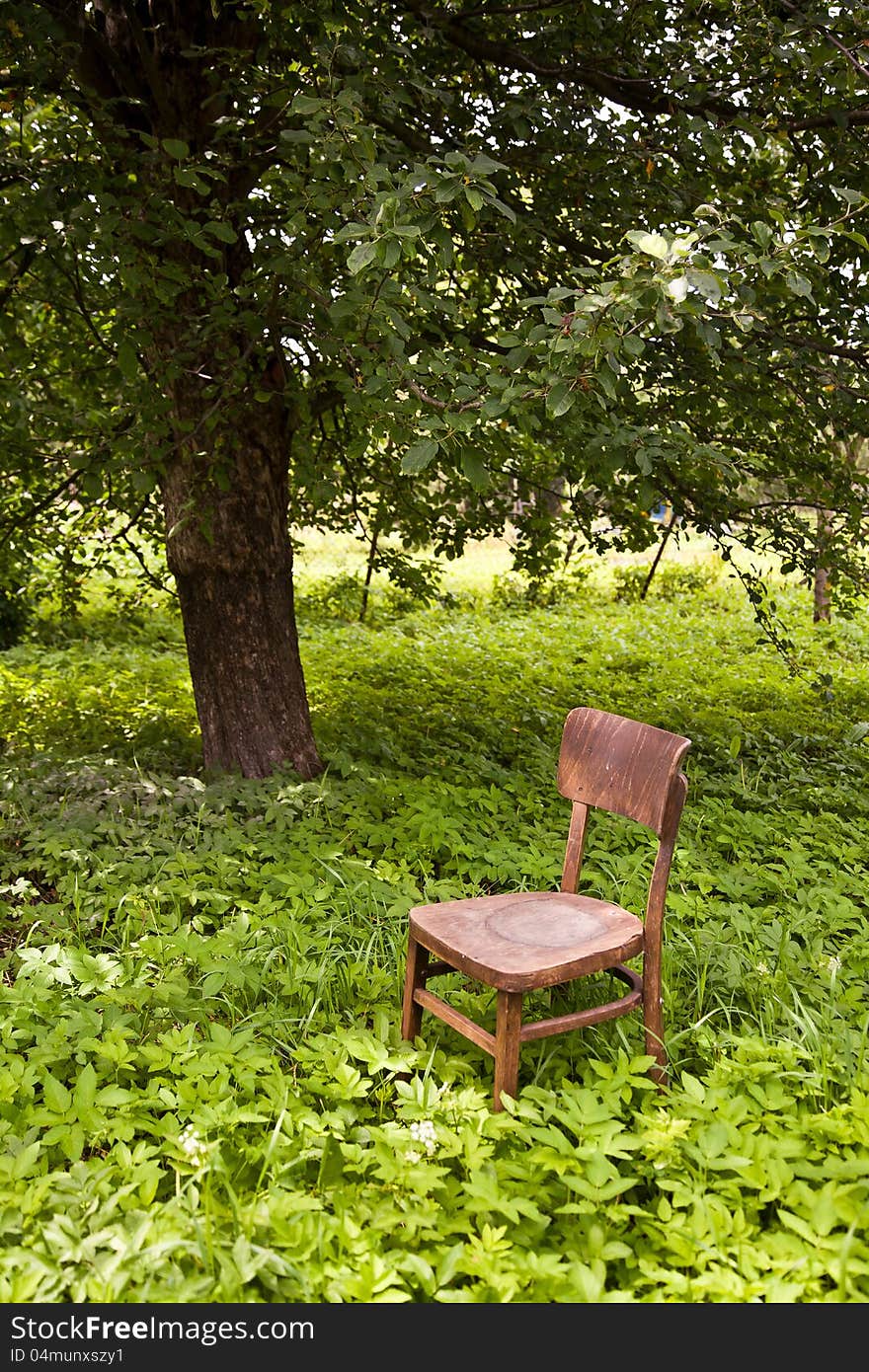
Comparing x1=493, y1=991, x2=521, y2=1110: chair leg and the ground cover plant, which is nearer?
the ground cover plant

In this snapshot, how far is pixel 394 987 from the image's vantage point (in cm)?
317

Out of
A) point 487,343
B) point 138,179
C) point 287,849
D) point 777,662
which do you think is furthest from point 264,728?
point 777,662

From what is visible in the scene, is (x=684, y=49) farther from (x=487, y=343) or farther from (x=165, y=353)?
(x=165, y=353)

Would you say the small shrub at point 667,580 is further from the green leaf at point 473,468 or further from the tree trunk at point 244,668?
the green leaf at point 473,468

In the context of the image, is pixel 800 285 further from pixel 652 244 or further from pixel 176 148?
pixel 176 148

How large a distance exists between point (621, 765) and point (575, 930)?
19.0 inches

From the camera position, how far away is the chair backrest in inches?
101

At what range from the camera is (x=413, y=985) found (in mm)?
2787

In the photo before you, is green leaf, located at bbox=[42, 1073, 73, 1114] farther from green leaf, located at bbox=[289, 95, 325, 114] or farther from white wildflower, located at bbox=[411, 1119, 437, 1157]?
green leaf, located at bbox=[289, 95, 325, 114]

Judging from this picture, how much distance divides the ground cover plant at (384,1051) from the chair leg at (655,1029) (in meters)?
0.07

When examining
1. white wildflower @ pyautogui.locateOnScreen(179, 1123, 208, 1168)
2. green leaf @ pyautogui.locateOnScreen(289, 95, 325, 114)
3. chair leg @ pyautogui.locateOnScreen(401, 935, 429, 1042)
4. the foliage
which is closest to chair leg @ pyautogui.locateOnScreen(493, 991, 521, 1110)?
chair leg @ pyautogui.locateOnScreen(401, 935, 429, 1042)

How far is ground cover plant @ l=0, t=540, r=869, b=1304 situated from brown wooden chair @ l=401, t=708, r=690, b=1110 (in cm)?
14

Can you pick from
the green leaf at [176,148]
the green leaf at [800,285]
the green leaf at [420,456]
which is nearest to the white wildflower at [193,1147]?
the green leaf at [420,456]

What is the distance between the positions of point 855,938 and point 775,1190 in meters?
1.38
